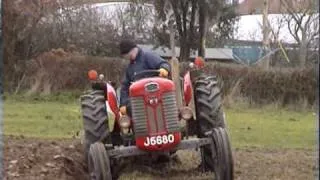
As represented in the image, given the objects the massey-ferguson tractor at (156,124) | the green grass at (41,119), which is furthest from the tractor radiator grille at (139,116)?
the green grass at (41,119)

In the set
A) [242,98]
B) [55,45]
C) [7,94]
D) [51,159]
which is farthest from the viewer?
[55,45]

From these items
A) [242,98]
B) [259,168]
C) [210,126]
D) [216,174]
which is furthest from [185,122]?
[242,98]

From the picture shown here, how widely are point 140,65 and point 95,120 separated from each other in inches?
31.1

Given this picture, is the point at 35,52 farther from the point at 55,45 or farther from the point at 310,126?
the point at 310,126

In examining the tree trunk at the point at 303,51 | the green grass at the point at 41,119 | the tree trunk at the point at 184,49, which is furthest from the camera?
the tree trunk at the point at 303,51

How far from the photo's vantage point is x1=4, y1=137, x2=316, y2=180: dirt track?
326 inches

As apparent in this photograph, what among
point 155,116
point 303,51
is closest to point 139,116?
point 155,116

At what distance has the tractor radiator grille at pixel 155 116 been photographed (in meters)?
7.43

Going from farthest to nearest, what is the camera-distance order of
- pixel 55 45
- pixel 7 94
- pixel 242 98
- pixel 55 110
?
pixel 55 45, pixel 7 94, pixel 242 98, pixel 55 110

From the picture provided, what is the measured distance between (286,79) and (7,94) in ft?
28.5

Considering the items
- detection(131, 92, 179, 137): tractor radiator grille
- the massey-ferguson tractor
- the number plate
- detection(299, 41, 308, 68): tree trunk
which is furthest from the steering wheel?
detection(299, 41, 308, 68): tree trunk

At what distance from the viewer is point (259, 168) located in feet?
30.0

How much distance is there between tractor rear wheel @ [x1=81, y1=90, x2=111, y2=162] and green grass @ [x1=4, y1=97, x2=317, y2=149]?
4.33 m

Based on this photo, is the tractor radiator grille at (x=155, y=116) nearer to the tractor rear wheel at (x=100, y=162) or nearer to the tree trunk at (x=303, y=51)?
the tractor rear wheel at (x=100, y=162)
